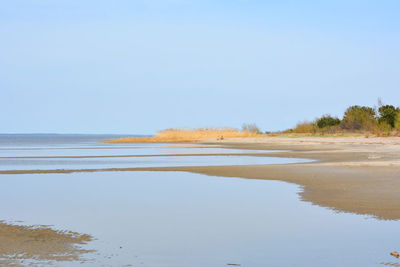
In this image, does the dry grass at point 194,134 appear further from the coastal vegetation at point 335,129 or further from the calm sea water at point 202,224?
the calm sea water at point 202,224

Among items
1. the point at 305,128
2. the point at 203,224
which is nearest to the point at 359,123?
the point at 305,128

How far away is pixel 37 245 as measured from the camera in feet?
21.5

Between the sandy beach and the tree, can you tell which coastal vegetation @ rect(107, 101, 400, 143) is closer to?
the tree

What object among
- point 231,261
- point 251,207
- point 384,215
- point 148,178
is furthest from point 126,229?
point 148,178

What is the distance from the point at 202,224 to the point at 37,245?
2.46 meters

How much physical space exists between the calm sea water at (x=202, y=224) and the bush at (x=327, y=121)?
4554cm

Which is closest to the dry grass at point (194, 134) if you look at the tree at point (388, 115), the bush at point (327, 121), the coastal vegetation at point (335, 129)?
the coastal vegetation at point (335, 129)

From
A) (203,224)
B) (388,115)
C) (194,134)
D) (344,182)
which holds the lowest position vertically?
(203,224)

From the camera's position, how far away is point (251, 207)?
969 centimetres

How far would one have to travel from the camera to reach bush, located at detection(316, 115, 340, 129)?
57269mm

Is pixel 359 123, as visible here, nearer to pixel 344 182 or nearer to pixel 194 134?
pixel 194 134

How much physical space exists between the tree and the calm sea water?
35.7 m

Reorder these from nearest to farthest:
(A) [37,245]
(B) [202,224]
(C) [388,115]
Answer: (A) [37,245] < (B) [202,224] < (C) [388,115]

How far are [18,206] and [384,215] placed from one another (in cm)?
644
